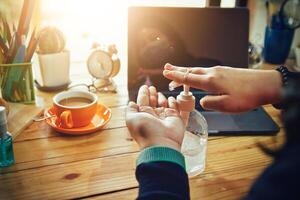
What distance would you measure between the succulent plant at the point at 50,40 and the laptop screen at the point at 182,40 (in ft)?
0.68

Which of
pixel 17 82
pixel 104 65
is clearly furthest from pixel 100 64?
pixel 17 82

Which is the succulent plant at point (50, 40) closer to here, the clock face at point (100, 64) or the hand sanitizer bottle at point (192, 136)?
the clock face at point (100, 64)

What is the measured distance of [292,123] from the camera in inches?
14.5

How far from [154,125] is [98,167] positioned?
21cm

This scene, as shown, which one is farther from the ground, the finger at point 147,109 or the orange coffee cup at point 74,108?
the finger at point 147,109

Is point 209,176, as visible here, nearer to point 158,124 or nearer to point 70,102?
point 158,124

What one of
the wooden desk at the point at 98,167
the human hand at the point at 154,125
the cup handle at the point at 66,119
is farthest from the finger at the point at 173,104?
the cup handle at the point at 66,119

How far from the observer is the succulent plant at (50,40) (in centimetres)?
104

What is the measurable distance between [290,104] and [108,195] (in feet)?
1.41

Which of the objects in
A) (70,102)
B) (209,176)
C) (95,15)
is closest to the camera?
(209,176)

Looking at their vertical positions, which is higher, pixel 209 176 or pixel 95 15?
pixel 95 15

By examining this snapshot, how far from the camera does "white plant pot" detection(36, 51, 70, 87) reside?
1.07 metres

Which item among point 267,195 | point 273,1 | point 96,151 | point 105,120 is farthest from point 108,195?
point 273,1

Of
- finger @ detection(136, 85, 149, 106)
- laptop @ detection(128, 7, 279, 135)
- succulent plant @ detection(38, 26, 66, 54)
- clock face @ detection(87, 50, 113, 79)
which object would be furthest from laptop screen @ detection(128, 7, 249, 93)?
finger @ detection(136, 85, 149, 106)
